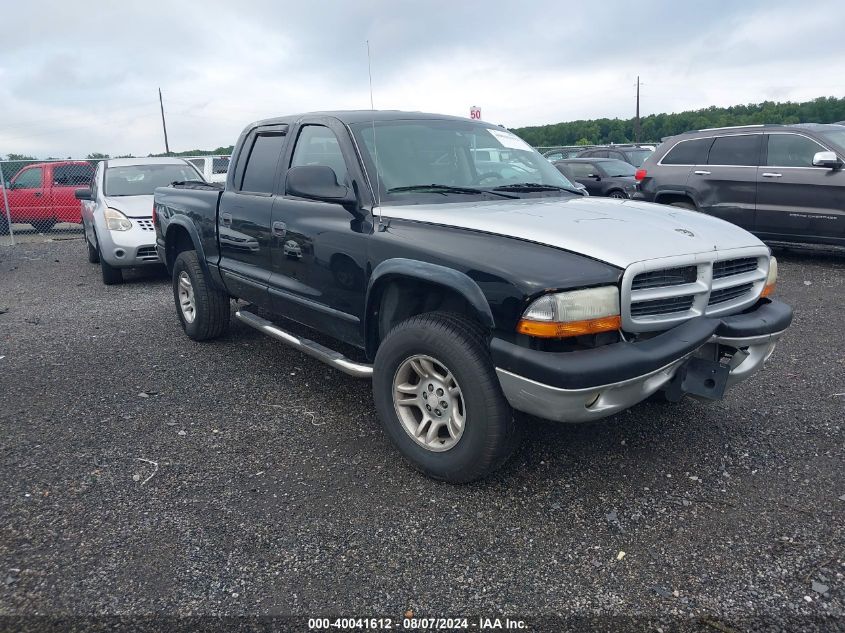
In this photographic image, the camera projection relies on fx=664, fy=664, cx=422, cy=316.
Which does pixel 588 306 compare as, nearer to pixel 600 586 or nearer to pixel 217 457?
pixel 600 586

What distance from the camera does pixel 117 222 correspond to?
A: 8.56 m

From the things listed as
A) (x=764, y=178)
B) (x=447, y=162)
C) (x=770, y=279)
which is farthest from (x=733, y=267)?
(x=764, y=178)

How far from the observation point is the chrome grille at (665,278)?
2.84 metres

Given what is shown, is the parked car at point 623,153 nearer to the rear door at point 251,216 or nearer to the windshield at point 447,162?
the windshield at point 447,162

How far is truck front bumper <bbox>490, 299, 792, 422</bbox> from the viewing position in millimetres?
2648

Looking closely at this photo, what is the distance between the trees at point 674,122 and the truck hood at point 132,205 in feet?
112

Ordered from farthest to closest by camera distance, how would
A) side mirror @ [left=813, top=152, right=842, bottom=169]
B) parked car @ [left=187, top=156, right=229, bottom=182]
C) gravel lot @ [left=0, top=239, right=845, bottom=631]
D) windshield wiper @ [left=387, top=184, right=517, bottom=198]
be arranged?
1. parked car @ [left=187, top=156, right=229, bottom=182]
2. side mirror @ [left=813, top=152, right=842, bottom=169]
3. windshield wiper @ [left=387, top=184, right=517, bottom=198]
4. gravel lot @ [left=0, top=239, right=845, bottom=631]

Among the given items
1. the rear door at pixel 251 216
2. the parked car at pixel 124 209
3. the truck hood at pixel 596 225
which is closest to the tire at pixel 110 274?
the parked car at pixel 124 209

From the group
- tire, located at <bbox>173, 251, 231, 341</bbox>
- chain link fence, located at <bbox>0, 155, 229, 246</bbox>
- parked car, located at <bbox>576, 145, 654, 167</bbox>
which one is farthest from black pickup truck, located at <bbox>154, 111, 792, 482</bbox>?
parked car, located at <bbox>576, 145, 654, 167</bbox>

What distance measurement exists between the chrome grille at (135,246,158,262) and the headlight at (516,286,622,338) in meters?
7.01

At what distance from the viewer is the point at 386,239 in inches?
136

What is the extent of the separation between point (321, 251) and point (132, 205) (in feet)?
19.8

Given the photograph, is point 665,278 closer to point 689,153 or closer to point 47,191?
point 689,153

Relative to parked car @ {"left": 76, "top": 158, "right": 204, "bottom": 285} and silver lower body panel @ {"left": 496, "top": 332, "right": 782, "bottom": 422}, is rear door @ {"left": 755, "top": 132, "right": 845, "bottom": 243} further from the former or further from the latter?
parked car @ {"left": 76, "top": 158, "right": 204, "bottom": 285}
